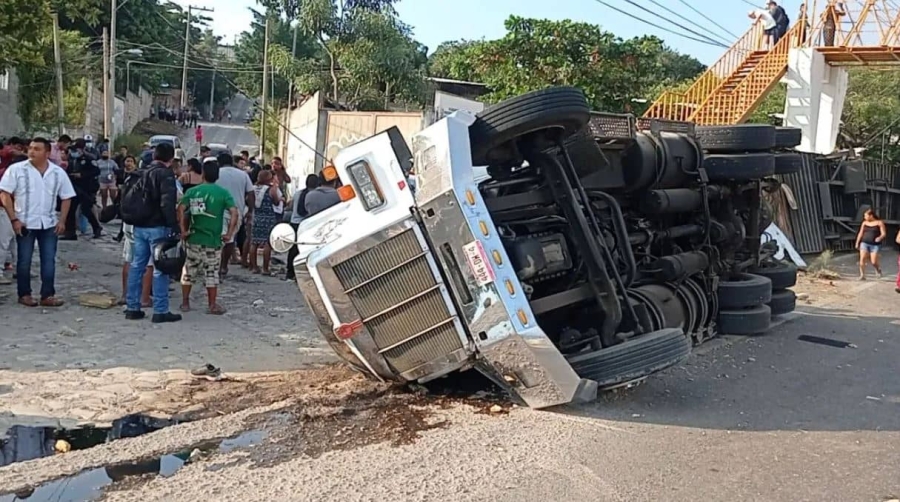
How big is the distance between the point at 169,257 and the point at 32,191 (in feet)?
5.28

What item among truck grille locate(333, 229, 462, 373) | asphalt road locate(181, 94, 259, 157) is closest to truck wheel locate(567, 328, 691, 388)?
truck grille locate(333, 229, 462, 373)

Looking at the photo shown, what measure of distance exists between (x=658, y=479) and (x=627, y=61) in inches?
799

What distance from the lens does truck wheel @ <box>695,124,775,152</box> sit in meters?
9.09

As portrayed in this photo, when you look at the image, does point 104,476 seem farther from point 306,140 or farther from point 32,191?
point 306,140

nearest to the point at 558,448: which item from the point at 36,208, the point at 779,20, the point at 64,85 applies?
the point at 36,208

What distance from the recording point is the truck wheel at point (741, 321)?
916cm

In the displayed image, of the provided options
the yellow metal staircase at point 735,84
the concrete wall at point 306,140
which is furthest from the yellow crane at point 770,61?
the concrete wall at point 306,140

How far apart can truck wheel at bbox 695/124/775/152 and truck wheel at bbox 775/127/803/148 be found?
0.46m

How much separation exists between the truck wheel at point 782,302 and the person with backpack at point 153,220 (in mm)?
6186

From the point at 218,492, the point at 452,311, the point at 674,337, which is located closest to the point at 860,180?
the point at 674,337

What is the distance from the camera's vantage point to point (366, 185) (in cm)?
572

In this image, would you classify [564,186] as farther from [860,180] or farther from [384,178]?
[860,180]

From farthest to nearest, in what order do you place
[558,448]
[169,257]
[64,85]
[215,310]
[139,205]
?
[64,85] < [215,310] < [139,205] < [169,257] < [558,448]

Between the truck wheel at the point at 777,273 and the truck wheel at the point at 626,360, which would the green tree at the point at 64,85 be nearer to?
the truck wheel at the point at 777,273
